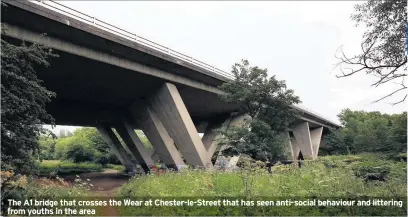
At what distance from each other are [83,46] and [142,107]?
391 inches

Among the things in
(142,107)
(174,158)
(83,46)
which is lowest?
(174,158)

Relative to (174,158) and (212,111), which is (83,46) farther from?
(212,111)

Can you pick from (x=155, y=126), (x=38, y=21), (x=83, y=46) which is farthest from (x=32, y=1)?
(x=155, y=126)

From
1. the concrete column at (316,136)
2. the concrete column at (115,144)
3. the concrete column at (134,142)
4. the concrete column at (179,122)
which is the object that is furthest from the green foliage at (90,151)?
the concrete column at (316,136)

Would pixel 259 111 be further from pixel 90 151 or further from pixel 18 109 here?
pixel 90 151

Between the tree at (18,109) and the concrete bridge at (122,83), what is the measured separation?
1743 mm

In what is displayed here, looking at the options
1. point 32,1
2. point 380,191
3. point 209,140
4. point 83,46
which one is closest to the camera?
point 380,191

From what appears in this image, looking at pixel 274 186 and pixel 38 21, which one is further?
pixel 38 21

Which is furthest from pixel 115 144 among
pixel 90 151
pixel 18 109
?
pixel 18 109

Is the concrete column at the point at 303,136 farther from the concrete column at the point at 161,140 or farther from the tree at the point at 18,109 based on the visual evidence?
the tree at the point at 18,109

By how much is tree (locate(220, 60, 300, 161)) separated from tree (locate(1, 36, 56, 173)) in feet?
40.2

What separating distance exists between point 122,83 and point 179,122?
4752 mm

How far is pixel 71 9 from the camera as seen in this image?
47.3ft

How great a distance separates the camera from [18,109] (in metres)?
8.67
